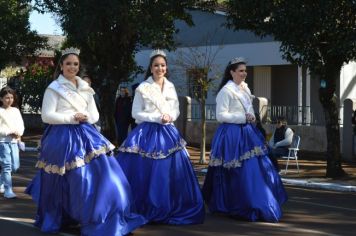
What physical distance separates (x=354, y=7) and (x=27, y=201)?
6987mm

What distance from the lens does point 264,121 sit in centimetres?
2272

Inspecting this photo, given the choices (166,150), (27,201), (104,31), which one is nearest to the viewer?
(166,150)

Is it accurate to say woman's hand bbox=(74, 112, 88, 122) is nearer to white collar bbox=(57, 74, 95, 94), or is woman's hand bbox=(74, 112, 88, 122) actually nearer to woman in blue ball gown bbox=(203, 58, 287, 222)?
white collar bbox=(57, 74, 95, 94)

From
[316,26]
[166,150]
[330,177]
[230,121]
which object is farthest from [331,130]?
[166,150]

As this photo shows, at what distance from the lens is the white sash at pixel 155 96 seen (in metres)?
8.88

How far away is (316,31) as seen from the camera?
13812mm

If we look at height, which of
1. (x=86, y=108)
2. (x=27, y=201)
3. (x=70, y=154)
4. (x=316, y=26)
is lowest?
(x=27, y=201)

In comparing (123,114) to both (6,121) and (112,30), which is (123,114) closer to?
(112,30)

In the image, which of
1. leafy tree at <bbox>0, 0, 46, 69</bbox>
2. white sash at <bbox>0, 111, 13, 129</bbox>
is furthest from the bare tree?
white sash at <bbox>0, 111, 13, 129</bbox>

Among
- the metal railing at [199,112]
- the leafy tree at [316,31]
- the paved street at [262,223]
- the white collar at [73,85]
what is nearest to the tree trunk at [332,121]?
the leafy tree at [316,31]

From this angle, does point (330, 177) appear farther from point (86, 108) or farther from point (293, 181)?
point (86, 108)

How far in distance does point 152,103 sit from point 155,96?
0.34 ft

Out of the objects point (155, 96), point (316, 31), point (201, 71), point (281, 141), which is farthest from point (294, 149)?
point (155, 96)

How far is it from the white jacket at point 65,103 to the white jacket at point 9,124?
3.30m
